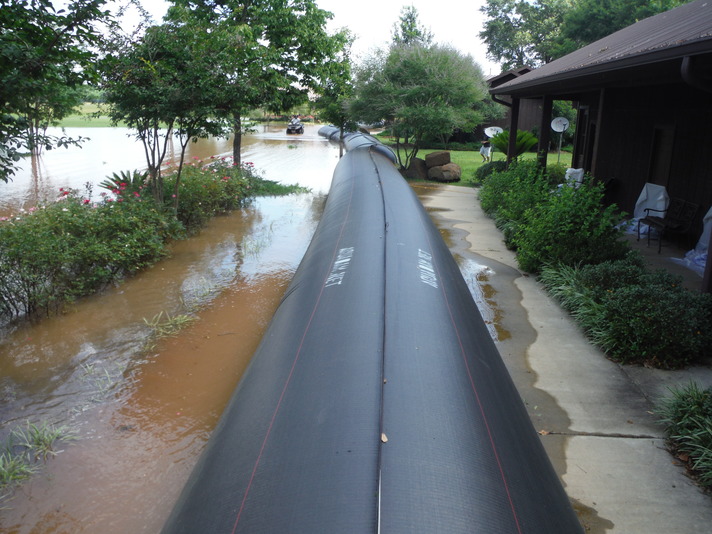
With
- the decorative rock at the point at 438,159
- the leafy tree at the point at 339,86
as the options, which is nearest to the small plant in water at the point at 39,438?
the leafy tree at the point at 339,86

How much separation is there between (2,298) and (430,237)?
195 inches

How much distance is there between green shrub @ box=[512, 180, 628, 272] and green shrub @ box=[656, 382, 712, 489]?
3134 millimetres

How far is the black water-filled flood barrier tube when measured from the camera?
205cm

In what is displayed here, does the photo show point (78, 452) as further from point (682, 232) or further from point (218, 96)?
point (682, 232)

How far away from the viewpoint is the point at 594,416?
14.2 ft

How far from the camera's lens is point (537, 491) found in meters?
2.41

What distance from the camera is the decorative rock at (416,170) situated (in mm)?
18594

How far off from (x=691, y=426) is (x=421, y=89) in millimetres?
14305

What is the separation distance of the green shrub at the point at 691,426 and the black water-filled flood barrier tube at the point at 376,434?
1377mm

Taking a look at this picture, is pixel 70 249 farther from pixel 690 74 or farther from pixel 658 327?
pixel 690 74

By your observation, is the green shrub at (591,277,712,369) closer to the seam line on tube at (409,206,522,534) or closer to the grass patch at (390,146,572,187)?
the seam line on tube at (409,206,522,534)

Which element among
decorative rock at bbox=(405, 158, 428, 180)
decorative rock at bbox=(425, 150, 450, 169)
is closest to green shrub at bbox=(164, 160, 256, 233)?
decorative rock at bbox=(405, 158, 428, 180)

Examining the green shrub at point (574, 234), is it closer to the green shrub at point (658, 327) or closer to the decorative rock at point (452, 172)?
the green shrub at point (658, 327)

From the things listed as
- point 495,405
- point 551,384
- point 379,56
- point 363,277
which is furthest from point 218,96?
point 379,56
